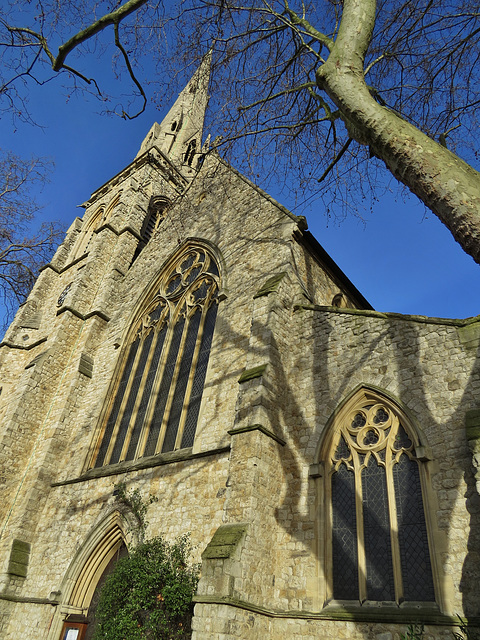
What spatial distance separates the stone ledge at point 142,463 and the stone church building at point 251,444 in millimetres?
47

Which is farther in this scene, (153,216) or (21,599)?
(153,216)

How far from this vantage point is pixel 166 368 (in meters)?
11.0

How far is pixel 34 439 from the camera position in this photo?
40.4ft

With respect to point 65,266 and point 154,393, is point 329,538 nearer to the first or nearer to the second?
point 154,393

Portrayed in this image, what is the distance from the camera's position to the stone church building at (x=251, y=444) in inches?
226

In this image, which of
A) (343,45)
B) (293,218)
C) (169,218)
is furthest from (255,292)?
(169,218)

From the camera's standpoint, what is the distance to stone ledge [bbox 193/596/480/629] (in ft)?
16.4

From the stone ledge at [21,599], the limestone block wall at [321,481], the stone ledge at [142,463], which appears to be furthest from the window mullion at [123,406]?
the limestone block wall at [321,481]

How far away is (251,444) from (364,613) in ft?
8.33

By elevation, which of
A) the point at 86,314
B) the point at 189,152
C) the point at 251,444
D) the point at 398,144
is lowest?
the point at 251,444

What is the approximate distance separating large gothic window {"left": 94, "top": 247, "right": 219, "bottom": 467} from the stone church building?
2.2 inches

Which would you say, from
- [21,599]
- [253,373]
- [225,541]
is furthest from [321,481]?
[21,599]

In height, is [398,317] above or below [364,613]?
above

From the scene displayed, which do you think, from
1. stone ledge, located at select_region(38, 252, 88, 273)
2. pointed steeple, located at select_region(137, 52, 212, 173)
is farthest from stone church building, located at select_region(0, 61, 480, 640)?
pointed steeple, located at select_region(137, 52, 212, 173)
